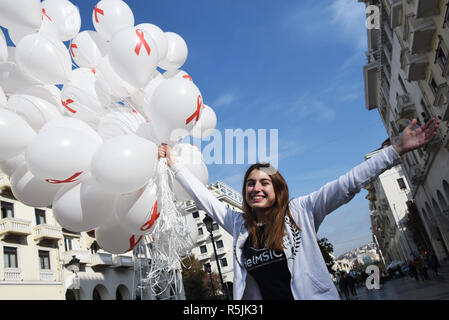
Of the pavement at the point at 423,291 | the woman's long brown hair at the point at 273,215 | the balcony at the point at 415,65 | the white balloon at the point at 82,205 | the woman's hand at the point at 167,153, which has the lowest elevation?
the pavement at the point at 423,291

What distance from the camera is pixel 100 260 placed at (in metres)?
20.3

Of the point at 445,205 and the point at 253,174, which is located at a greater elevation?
the point at 445,205

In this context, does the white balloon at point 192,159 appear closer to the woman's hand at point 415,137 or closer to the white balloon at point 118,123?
the white balloon at point 118,123

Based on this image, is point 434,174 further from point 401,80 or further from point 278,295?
point 278,295

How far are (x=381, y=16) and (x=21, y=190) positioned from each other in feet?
60.4

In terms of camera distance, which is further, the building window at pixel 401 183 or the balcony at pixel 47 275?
the building window at pixel 401 183

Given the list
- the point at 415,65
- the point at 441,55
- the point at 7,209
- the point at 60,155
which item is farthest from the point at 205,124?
the point at 7,209

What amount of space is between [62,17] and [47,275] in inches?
678

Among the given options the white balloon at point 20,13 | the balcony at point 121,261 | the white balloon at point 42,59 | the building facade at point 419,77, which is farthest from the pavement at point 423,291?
the balcony at point 121,261

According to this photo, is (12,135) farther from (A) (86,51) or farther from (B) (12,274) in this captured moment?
(B) (12,274)

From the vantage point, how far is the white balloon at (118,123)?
289 centimetres

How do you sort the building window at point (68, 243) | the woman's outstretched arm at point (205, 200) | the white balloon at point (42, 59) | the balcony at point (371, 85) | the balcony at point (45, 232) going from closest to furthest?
the woman's outstretched arm at point (205, 200)
the white balloon at point (42, 59)
the balcony at point (45, 232)
the building window at point (68, 243)
the balcony at point (371, 85)
